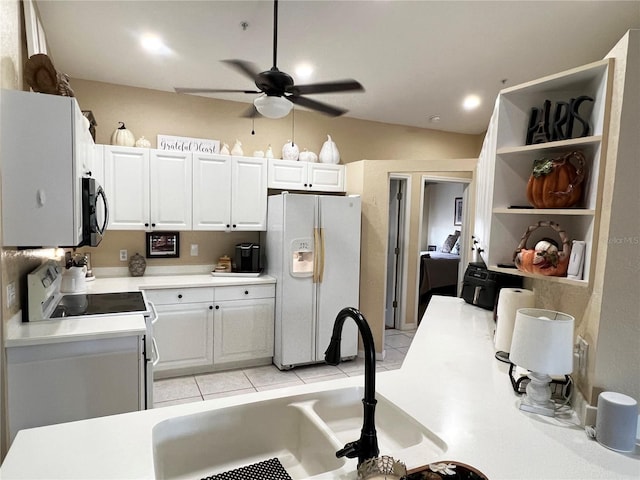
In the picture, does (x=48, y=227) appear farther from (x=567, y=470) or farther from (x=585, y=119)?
(x=585, y=119)

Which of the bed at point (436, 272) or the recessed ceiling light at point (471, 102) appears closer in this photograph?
the recessed ceiling light at point (471, 102)

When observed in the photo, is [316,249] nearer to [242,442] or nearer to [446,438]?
[242,442]

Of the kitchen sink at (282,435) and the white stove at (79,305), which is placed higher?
the white stove at (79,305)

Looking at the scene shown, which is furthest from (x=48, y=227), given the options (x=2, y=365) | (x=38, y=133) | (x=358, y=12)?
(x=358, y=12)

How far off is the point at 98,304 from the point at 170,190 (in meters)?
1.42

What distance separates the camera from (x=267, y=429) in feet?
4.70

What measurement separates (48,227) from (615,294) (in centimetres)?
252

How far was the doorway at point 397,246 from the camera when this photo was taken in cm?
523

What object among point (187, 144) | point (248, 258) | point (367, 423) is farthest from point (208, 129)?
point (367, 423)

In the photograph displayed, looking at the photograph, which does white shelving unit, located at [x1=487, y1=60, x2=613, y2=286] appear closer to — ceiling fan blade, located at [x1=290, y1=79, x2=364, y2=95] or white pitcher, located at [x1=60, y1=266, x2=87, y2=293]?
ceiling fan blade, located at [x1=290, y1=79, x2=364, y2=95]

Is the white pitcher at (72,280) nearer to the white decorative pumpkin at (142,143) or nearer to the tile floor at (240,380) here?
the tile floor at (240,380)

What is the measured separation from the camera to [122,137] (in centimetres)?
361

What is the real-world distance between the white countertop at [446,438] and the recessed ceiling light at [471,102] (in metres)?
3.29

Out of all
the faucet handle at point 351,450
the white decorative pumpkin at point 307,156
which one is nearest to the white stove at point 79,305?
the faucet handle at point 351,450
